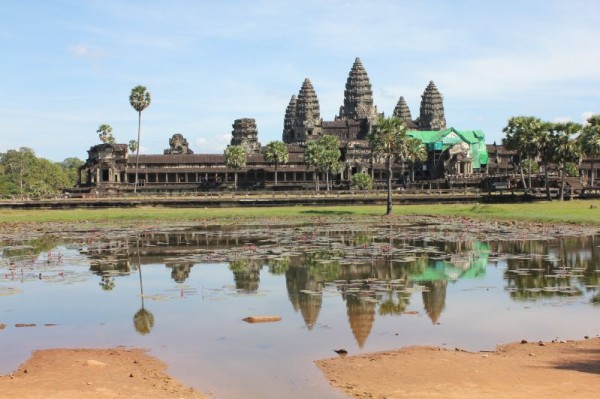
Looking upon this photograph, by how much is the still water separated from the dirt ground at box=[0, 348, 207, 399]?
22.7 inches

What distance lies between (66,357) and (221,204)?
66439 mm

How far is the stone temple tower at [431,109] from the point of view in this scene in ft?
573

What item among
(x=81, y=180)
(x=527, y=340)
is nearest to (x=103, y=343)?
(x=527, y=340)

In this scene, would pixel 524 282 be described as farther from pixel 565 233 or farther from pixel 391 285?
pixel 565 233

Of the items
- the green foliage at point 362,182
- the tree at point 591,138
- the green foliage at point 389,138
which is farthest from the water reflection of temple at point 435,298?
the green foliage at point 362,182

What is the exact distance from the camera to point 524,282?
26000 millimetres

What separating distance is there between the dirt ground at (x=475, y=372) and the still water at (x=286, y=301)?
652 mm

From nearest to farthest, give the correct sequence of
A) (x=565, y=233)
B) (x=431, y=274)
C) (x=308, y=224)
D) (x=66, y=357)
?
(x=66, y=357)
(x=431, y=274)
(x=565, y=233)
(x=308, y=224)

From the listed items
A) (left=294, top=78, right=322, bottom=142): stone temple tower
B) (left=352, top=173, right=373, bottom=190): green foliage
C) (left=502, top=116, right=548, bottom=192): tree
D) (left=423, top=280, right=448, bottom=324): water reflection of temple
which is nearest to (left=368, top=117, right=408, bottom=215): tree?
(left=502, top=116, right=548, bottom=192): tree

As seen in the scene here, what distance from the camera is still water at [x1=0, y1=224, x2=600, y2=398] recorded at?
657 inches

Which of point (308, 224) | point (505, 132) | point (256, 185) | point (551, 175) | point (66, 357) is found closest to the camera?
point (66, 357)

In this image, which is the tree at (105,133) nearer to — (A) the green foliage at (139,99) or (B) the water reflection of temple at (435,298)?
(A) the green foliage at (139,99)

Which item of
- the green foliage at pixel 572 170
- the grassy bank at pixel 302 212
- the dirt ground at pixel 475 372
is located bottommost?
the dirt ground at pixel 475 372

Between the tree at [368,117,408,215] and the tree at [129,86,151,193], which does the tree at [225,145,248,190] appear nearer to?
the tree at [129,86,151,193]
